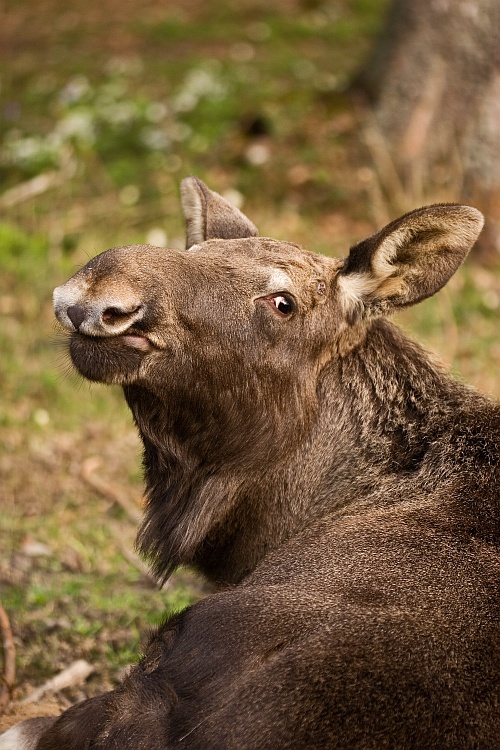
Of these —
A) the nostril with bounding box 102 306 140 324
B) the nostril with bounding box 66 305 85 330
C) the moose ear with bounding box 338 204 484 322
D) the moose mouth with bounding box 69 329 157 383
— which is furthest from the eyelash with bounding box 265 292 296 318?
the nostril with bounding box 66 305 85 330

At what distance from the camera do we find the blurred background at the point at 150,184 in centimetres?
654

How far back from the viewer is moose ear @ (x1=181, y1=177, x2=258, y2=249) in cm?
528

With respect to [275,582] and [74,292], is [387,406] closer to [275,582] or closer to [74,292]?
[275,582]

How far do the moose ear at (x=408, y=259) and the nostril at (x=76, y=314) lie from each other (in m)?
1.31

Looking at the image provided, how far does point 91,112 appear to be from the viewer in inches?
513

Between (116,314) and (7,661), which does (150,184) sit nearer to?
(7,661)

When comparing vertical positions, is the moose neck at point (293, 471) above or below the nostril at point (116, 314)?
below

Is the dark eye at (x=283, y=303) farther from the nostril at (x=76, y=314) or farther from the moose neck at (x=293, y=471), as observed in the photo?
the nostril at (x=76, y=314)

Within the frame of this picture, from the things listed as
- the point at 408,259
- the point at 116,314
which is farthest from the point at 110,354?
the point at 408,259

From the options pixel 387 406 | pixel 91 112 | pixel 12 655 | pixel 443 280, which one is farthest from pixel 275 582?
pixel 91 112

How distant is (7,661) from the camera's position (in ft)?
17.2

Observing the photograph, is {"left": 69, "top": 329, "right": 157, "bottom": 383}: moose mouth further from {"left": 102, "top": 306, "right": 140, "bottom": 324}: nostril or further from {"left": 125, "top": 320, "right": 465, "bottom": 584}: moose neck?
{"left": 125, "top": 320, "right": 465, "bottom": 584}: moose neck

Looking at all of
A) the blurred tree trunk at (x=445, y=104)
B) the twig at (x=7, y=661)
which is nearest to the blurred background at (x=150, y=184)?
the blurred tree trunk at (x=445, y=104)

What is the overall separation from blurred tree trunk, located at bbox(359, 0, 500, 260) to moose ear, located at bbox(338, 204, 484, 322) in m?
5.98
